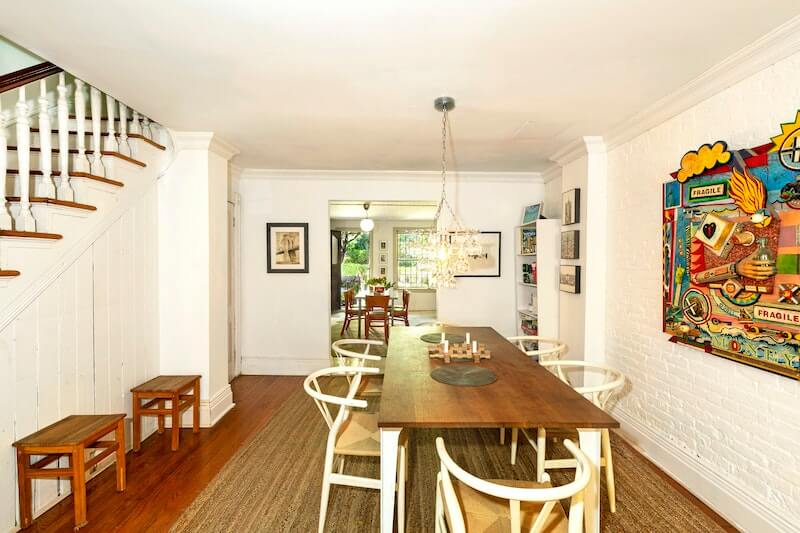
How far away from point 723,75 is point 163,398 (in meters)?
4.11

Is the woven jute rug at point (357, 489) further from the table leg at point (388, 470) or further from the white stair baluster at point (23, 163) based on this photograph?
the white stair baluster at point (23, 163)

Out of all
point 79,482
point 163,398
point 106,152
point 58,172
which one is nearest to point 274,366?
point 163,398

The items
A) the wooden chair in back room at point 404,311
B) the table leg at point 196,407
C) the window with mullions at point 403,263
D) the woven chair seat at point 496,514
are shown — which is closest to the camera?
the woven chair seat at point 496,514

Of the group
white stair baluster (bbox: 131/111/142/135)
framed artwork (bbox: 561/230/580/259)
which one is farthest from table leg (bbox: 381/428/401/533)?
white stair baluster (bbox: 131/111/142/135)

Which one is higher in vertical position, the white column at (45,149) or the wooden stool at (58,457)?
the white column at (45,149)

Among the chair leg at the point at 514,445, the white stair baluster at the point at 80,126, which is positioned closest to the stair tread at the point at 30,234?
the white stair baluster at the point at 80,126

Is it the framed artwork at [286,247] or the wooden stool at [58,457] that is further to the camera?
the framed artwork at [286,247]

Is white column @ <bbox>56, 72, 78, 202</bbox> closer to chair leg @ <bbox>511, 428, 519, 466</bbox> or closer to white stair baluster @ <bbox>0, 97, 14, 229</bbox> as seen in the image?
white stair baluster @ <bbox>0, 97, 14, 229</bbox>

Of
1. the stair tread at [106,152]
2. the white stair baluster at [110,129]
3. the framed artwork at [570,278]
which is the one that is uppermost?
the white stair baluster at [110,129]

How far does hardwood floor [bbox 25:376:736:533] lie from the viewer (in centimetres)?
220

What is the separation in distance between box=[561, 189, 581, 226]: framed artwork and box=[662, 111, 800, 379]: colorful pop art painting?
1.06 m

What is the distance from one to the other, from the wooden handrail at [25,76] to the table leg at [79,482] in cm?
191

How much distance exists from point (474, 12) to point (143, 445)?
355 cm

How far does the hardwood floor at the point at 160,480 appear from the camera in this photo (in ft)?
7.24
